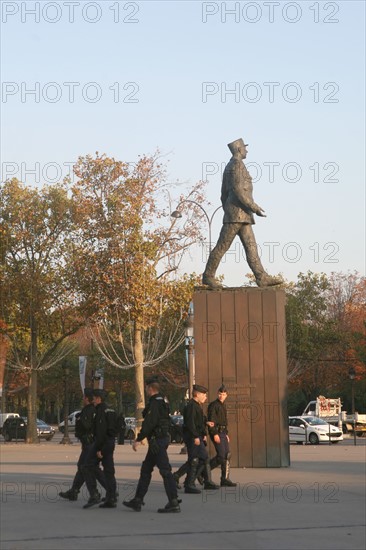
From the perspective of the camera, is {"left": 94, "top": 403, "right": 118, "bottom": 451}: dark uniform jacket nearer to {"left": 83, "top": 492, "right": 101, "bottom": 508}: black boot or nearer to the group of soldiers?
the group of soldiers

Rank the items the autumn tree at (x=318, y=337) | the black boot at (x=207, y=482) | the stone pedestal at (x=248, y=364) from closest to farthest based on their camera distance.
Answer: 1. the black boot at (x=207, y=482)
2. the stone pedestal at (x=248, y=364)
3. the autumn tree at (x=318, y=337)

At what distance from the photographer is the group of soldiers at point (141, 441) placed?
45.4 feet

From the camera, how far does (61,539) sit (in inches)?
443

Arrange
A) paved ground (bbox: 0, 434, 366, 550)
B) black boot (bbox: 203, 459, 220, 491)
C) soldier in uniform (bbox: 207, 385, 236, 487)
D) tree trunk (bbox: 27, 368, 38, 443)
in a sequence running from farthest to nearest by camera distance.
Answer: tree trunk (bbox: 27, 368, 38, 443), soldier in uniform (bbox: 207, 385, 236, 487), black boot (bbox: 203, 459, 220, 491), paved ground (bbox: 0, 434, 366, 550)

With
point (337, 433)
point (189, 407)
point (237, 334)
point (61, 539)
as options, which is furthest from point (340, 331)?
point (61, 539)

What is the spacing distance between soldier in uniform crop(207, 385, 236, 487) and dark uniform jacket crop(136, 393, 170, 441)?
3160 millimetres

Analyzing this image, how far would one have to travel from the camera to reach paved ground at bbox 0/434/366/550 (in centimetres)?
1104

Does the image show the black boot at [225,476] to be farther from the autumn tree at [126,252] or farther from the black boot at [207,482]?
the autumn tree at [126,252]

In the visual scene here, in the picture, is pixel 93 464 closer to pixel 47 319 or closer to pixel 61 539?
pixel 61 539

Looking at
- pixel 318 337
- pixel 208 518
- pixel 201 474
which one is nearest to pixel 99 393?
pixel 208 518

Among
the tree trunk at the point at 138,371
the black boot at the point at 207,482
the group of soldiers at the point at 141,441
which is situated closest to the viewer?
the group of soldiers at the point at 141,441

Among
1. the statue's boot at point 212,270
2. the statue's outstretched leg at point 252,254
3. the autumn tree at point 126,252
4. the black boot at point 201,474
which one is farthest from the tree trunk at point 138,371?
the black boot at point 201,474

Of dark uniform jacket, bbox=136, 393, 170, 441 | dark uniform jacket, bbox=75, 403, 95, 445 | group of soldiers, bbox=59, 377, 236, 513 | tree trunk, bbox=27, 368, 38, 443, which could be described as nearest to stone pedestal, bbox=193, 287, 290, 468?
group of soldiers, bbox=59, 377, 236, 513

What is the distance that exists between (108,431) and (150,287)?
31658 millimetres
